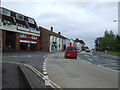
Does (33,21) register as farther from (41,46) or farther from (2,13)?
(2,13)

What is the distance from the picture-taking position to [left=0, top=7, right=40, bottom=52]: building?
145 feet

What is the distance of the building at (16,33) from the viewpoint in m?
44.1

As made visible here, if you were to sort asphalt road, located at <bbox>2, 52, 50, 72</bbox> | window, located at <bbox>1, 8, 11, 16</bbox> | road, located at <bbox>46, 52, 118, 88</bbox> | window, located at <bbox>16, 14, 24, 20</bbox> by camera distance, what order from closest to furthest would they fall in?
1. road, located at <bbox>46, 52, 118, 88</bbox>
2. asphalt road, located at <bbox>2, 52, 50, 72</bbox>
3. window, located at <bbox>1, 8, 11, 16</bbox>
4. window, located at <bbox>16, 14, 24, 20</bbox>

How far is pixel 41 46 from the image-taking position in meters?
67.4

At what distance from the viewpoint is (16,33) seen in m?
48.0

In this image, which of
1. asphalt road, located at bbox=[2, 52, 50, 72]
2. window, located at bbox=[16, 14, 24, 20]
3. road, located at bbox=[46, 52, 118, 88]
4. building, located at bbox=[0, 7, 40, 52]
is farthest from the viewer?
window, located at bbox=[16, 14, 24, 20]

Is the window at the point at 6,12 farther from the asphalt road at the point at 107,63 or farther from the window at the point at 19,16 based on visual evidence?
the asphalt road at the point at 107,63

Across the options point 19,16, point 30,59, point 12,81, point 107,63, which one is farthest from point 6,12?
point 12,81

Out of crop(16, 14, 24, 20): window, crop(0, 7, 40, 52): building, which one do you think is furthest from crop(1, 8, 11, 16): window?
crop(16, 14, 24, 20): window

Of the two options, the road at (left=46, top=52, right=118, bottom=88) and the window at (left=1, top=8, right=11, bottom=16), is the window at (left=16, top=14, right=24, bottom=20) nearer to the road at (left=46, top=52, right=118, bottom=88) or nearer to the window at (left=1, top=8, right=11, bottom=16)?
the window at (left=1, top=8, right=11, bottom=16)

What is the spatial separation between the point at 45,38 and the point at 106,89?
61.3 m

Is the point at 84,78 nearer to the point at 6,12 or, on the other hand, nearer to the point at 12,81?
the point at 12,81

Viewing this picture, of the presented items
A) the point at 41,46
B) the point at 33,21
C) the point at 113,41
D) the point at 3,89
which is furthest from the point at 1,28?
the point at 113,41

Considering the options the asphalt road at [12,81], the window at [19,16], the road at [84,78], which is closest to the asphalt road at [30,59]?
the road at [84,78]
